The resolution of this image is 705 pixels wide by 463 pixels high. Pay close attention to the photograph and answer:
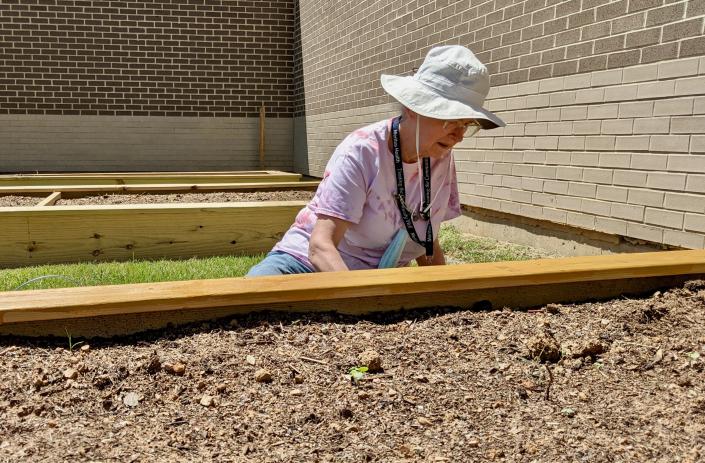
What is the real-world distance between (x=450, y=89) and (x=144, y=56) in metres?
11.9

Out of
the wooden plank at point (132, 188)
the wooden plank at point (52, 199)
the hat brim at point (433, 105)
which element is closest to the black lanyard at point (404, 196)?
the hat brim at point (433, 105)

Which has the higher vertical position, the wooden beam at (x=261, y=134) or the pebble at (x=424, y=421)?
the wooden beam at (x=261, y=134)

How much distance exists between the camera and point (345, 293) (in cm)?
180

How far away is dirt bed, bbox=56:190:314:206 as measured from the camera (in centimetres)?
639

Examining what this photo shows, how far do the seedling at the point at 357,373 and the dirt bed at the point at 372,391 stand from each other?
2 cm

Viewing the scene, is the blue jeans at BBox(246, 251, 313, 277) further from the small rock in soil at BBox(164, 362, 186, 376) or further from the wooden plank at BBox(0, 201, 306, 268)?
the wooden plank at BBox(0, 201, 306, 268)

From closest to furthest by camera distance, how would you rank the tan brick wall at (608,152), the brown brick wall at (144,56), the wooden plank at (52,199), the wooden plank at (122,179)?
the tan brick wall at (608,152)
the wooden plank at (52,199)
the wooden plank at (122,179)
the brown brick wall at (144,56)

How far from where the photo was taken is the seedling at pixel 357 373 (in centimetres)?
156

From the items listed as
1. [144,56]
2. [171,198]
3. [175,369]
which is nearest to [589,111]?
[175,369]

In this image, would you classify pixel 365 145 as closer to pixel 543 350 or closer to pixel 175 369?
pixel 543 350

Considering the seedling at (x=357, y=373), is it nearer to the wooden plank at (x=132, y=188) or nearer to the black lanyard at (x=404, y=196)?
the black lanyard at (x=404, y=196)

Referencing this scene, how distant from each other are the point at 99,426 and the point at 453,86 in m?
1.48

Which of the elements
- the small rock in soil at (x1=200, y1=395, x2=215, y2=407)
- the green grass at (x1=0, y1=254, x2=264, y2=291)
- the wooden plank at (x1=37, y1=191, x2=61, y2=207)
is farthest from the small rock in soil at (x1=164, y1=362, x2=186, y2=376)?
the wooden plank at (x1=37, y1=191, x2=61, y2=207)

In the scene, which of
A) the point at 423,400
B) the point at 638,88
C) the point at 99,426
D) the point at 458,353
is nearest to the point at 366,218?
the point at 458,353
